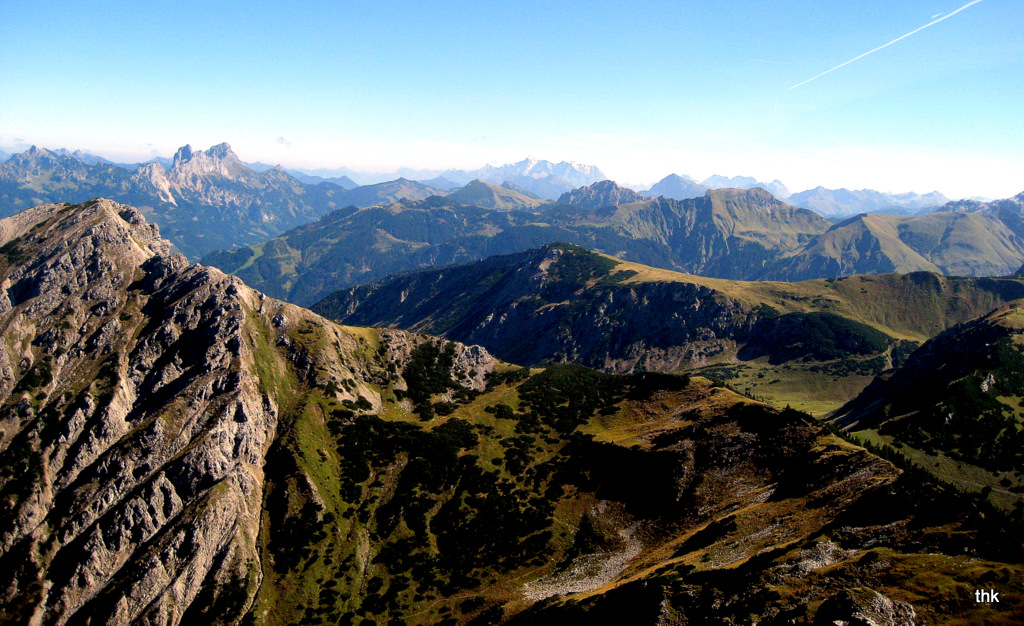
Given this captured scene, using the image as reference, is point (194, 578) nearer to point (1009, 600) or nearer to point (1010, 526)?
point (1009, 600)

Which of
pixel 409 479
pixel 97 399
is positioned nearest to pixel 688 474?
pixel 409 479

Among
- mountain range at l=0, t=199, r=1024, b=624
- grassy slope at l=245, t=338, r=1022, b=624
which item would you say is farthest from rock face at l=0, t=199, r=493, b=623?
grassy slope at l=245, t=338, r=1022, b=624

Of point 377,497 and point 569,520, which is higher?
point 569,520

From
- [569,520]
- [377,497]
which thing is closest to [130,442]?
[377,497]

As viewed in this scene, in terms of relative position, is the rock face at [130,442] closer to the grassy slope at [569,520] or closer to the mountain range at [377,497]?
the mountain range at [377,497]

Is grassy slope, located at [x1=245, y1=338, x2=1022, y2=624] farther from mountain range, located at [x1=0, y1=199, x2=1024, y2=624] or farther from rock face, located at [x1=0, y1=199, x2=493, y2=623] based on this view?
rock face, located at [x1=0, y1=199, x2=493, y2=623]

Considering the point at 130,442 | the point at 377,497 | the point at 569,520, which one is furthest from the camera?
the point at 377,497

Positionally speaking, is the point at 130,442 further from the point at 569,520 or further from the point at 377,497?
the point at 569,520

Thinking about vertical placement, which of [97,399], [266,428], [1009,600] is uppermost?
[1009,600]
